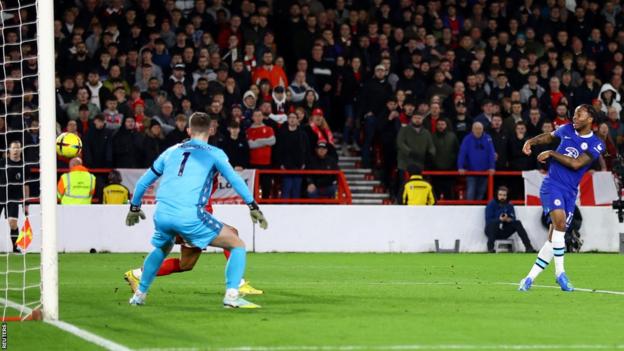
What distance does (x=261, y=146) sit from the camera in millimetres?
25016

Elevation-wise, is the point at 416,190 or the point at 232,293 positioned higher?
the point at 416,190

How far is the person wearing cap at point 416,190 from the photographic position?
25.4 metres

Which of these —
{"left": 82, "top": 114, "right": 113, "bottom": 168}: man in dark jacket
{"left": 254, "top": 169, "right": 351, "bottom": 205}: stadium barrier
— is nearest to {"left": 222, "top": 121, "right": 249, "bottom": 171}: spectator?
{"left": 254, "top": 169, "right": 351, "bottom": 205}: stadium barrier

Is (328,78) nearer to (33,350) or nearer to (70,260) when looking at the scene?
(70,260)

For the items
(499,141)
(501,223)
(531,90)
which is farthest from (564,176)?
(531,90)

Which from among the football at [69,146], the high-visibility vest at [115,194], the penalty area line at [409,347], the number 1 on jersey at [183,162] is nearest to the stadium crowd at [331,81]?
the high-visibility vest at [115,194]

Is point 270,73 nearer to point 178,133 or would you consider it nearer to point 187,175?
point 178,133

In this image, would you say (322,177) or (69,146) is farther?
(322,177)

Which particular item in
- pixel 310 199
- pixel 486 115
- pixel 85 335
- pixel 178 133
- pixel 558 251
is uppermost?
pixel 486 115

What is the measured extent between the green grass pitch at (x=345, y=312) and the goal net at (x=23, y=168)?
1.66 ft

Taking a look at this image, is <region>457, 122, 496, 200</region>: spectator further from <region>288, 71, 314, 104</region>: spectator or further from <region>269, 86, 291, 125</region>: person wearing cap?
<region>269, 86, 291, 125</region>: person wearing cap

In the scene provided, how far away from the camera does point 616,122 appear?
27469 mm

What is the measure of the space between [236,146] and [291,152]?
1140mm

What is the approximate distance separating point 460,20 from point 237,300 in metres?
19.9
